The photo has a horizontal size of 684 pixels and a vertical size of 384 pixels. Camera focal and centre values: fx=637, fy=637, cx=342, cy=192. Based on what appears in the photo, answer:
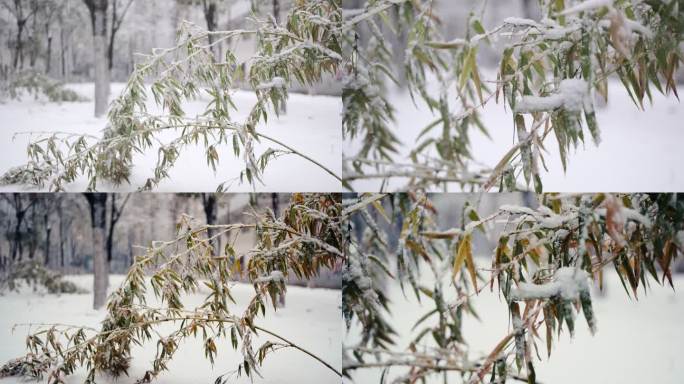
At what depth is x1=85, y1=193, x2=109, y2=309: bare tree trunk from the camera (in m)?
2.15

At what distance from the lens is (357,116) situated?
210cm

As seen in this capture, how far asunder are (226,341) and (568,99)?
1328 millimetres

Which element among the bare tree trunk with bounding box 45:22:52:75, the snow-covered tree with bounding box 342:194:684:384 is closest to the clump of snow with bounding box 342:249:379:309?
the snow-covered tree with bounding box 342:194:684:384

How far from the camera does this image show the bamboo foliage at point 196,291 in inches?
83.0

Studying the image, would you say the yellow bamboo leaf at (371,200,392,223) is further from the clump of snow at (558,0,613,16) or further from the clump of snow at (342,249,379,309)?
the clump of snow at (558,0,613,16)

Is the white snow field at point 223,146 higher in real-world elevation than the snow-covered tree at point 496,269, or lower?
higher

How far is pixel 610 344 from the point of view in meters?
1.95

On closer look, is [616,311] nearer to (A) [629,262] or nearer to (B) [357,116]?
(A) [629,262]

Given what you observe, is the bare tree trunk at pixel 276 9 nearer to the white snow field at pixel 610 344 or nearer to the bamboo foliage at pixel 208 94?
the bamboo foliage at pixel 208 94

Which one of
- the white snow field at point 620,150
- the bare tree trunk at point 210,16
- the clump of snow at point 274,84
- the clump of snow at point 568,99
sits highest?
the bare tree trunk at point 210,16

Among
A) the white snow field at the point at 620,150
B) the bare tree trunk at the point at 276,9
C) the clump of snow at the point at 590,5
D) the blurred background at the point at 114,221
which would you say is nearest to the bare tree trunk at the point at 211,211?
the blurred background at the point at 114,221

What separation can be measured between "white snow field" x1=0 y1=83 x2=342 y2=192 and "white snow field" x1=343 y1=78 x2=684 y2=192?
0.51m

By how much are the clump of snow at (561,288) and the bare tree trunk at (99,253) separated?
1.34 metres

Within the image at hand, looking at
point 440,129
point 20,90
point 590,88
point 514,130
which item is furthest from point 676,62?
point 20,90
